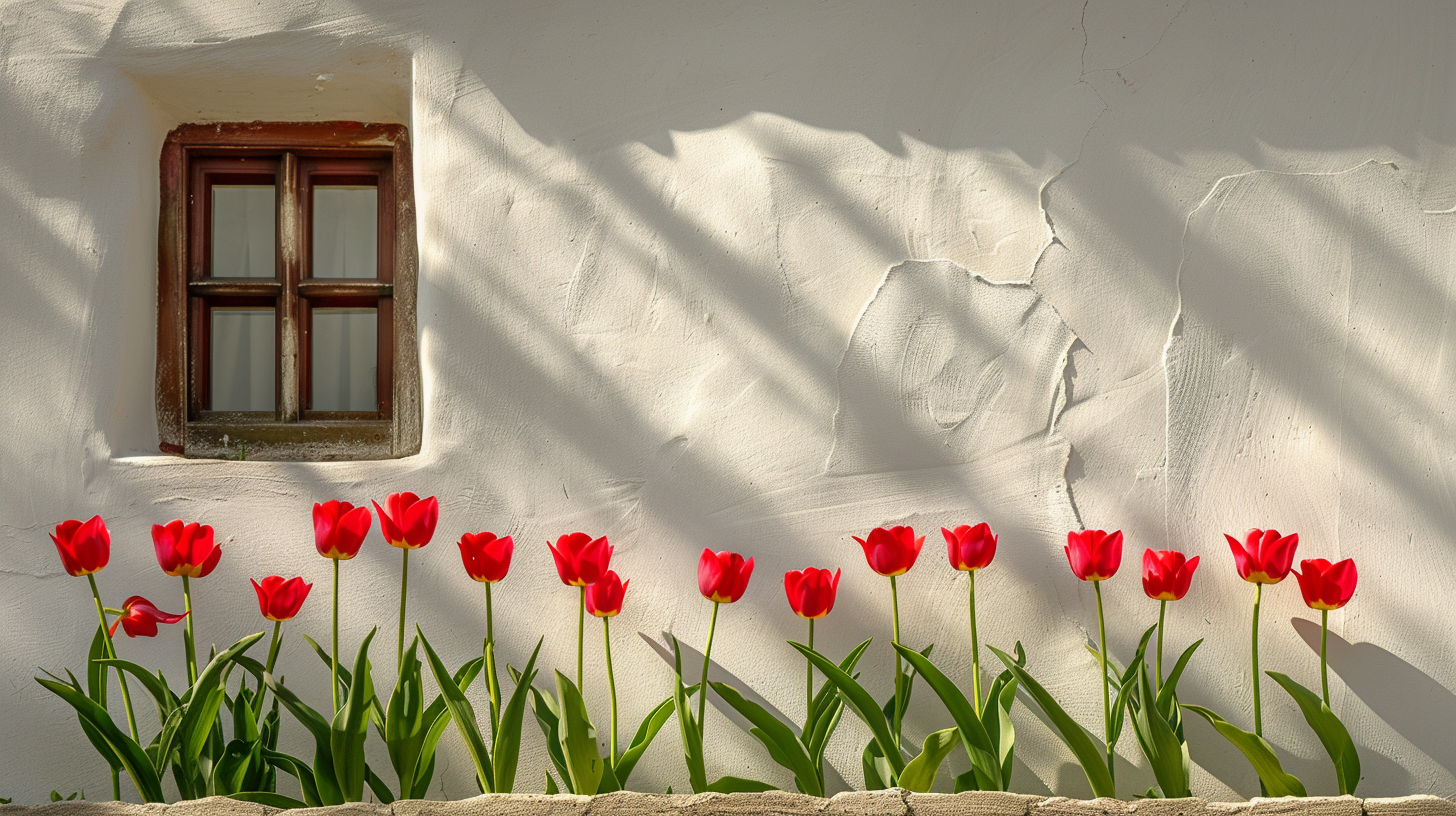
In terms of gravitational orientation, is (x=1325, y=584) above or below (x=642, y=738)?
above

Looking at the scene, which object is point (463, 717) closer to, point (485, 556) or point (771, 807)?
point (485, 556)

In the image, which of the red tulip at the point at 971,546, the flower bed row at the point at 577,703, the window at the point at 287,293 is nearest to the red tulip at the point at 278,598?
the flower bed row at the point at 577,703

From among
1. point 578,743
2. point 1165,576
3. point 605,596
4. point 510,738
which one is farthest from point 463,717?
point 1165,576

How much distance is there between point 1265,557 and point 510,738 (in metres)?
1.23

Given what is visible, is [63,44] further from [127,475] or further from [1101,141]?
[1101,141]

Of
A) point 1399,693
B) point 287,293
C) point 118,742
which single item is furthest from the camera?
point 287,293

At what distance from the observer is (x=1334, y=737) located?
133 centimetres

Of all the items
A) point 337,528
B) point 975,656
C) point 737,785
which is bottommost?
point 737,785

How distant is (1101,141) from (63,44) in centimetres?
190

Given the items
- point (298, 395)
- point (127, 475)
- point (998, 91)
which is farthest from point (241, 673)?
point (998, 91)

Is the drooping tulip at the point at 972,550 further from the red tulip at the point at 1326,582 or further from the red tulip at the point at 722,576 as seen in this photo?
the red tulip at the point at 1326,582

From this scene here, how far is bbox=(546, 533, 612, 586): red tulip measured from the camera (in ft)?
4.08

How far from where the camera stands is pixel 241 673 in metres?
1.40

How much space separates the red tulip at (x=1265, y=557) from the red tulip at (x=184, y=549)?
161cm
